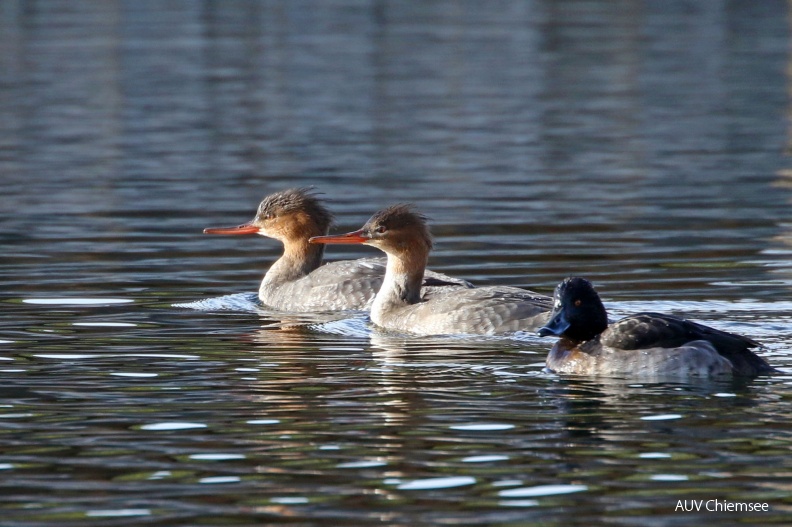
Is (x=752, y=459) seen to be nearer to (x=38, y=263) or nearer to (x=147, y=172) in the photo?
(x=38, y=263)

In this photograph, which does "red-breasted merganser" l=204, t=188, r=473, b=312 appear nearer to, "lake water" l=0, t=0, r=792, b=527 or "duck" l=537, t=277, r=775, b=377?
"lake water" l=0, t=0, r=792, b=527

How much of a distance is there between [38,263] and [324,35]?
43639mm

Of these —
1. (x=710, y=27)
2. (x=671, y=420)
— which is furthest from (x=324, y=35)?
(x=671, y=420)

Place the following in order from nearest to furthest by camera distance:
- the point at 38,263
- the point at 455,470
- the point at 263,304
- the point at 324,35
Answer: the point at 455,470 < the point at 263,304 < the point at 38,263 < the point at 324,35

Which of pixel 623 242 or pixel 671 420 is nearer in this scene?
pixel 671 420

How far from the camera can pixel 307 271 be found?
16.6 metres

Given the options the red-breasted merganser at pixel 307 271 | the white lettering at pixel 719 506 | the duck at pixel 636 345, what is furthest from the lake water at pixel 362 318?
the red-breasted merganser at pixel 307 271

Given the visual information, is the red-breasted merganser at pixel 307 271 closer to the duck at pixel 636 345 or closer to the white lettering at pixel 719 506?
the duck at pixel 636 345

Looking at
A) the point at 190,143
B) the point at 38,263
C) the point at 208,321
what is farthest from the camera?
the point at 190,143

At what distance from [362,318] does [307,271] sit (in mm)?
2055

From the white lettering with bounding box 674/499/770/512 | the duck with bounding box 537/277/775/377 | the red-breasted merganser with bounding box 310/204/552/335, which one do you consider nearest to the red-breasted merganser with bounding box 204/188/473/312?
the red-breasted merganser with bounding box 310/204/552/335

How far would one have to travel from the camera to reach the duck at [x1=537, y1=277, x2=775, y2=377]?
431 inches

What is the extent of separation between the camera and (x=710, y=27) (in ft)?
201

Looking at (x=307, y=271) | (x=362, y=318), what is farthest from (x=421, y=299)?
(x=307, y=271)
